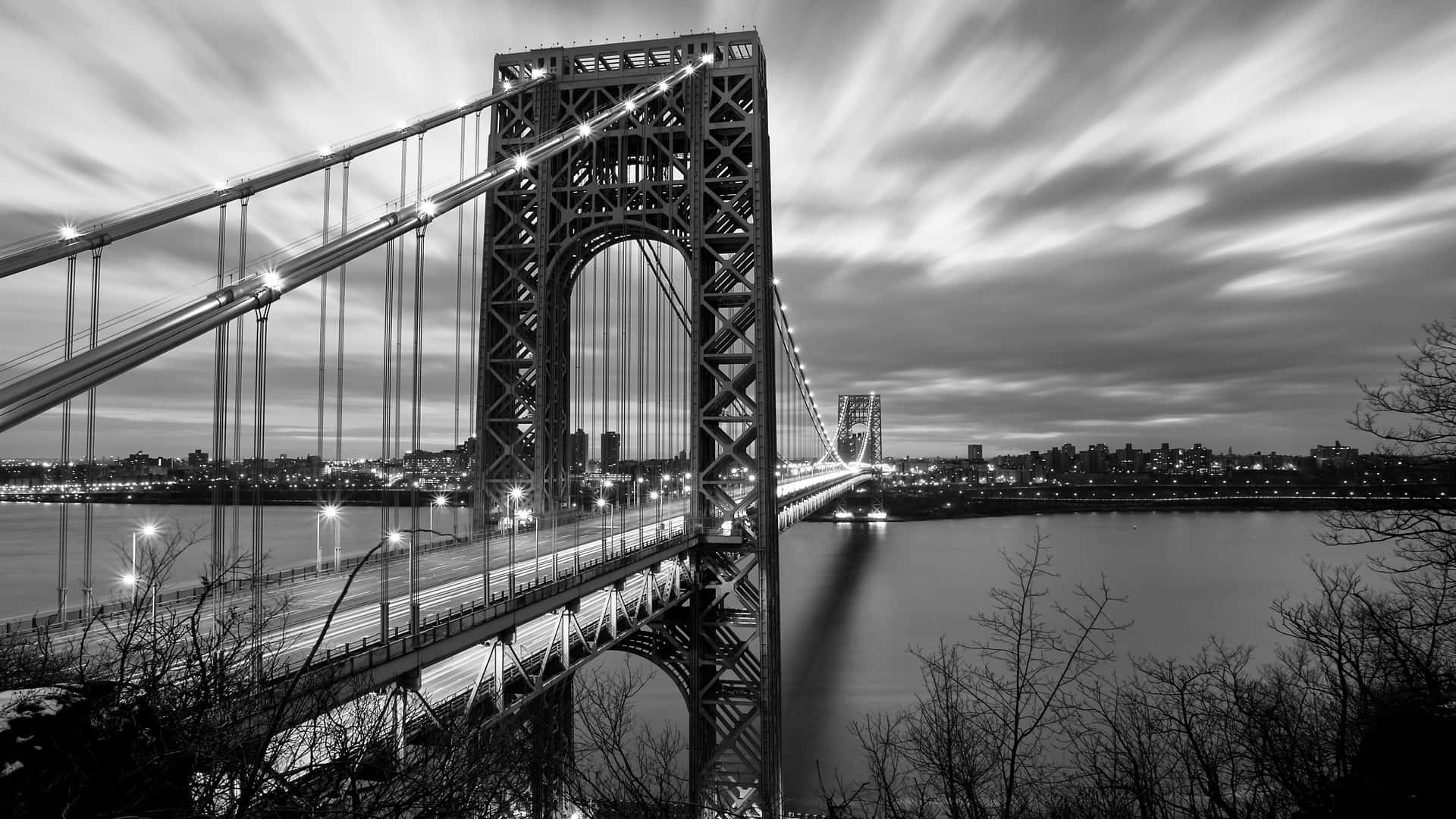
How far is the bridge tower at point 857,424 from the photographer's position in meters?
164

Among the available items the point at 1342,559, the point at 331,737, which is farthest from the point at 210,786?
the point at 1342,559

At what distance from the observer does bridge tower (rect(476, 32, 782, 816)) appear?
24.6m

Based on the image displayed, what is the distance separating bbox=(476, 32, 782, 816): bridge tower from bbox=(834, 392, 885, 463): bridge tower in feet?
451

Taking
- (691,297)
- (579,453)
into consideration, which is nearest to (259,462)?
(691,297)

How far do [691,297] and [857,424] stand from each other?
499ft

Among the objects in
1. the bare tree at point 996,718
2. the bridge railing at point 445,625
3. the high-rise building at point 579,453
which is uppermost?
the high-rise building at point 579,453

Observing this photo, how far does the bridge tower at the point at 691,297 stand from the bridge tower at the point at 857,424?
451ft

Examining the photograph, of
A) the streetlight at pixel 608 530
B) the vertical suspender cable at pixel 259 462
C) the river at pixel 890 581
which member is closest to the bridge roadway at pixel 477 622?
the streetlight at pixel 608 530

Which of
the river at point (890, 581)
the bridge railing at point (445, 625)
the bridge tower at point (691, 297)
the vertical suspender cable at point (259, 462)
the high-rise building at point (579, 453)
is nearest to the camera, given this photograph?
the bridge railing at point (445, 625)

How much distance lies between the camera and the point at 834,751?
3191 centimetres

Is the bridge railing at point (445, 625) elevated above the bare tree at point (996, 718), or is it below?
above

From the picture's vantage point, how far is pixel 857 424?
174m

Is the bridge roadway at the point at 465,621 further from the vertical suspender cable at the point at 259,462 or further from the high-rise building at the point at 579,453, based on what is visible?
the high-rise building at the point at 579,453

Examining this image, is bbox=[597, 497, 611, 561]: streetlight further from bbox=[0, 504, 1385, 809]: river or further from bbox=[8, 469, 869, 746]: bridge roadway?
bbox=[0, 504, 1385, 809]: river
